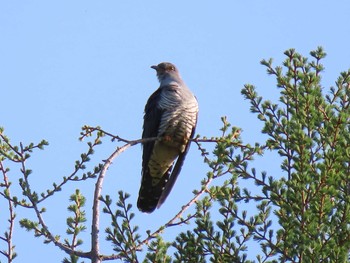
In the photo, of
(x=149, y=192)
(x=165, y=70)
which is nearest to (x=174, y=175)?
(x=149, y=192)

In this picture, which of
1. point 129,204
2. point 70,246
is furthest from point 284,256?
point 70,246

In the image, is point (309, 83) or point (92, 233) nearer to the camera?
point (92, 233)

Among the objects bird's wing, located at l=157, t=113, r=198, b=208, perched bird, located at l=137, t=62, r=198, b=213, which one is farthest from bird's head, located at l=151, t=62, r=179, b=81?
bird's wing, located at l=157, t=113, r=198, b=208

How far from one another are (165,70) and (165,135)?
53.0 inches

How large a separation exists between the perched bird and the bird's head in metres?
0.76

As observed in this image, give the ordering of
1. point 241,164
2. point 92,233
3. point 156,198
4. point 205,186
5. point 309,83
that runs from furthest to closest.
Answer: point 156,198, point 309,83, point 241,164, point 205,186, point 92,233

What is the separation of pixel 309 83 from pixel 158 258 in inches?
75.2

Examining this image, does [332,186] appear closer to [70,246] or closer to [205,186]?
[205,186]

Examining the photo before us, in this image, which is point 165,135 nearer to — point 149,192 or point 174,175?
point 174,175

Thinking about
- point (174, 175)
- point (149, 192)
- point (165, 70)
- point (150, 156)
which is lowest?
point (149, 192)

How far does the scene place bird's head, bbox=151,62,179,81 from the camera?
28.3 ft

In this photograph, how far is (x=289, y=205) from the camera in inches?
→ 215

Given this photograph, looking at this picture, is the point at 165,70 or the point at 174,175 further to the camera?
the point at 165,70

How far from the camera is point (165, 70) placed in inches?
342
